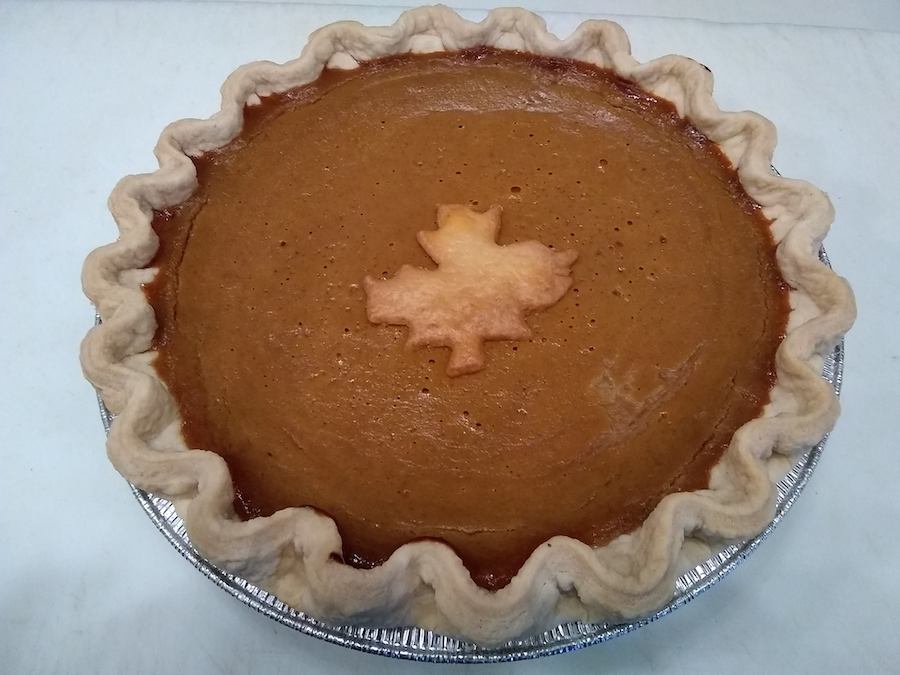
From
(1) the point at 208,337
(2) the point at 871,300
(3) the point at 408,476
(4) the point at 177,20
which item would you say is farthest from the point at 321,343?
(4) the point at 177,20

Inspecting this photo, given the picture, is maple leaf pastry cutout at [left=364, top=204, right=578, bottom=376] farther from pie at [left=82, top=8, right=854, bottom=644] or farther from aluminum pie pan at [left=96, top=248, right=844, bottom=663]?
aluminum pie pan at [left=96, top=248, right=844, bottom=663]

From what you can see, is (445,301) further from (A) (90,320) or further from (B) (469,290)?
(A) (90,320)

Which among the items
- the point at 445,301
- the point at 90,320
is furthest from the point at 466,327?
the point at 90,320

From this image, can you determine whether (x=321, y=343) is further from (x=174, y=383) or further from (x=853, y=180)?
(x=853, y=180)

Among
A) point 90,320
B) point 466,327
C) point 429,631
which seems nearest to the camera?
point 429,631

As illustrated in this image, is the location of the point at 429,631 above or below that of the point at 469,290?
below

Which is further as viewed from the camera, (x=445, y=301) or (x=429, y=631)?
(x=445, y=301)

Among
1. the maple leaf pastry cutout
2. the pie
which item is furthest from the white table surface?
the maple leaf pastry cutout
